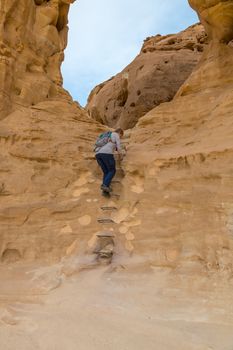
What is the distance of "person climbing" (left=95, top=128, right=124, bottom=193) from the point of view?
20.5 ft

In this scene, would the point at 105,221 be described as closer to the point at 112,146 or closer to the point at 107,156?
the point at 107,156

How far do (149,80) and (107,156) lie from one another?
10305 mm

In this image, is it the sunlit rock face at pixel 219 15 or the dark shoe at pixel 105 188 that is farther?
the sunlit rock face at pixel 219 15

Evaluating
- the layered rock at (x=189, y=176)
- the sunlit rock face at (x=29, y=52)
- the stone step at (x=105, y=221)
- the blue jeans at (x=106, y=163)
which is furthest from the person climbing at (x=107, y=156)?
the sunlit rock face at (x=29, y=52)

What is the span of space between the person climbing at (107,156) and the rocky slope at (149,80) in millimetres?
8708

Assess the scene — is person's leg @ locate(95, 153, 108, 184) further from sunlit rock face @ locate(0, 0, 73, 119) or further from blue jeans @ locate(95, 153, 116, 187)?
sunlit rock face @ locate(0, 0, 73, 119)

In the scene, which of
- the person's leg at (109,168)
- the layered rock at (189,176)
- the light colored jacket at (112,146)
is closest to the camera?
the layered rock at (189,176)

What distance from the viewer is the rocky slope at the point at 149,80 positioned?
51.2ft

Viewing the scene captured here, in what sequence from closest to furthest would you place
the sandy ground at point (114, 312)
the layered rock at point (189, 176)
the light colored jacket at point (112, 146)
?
the sandy ground at point (114, 312) → the layered rock at point (189, 176) → the light colored jacket at point (112, 146)

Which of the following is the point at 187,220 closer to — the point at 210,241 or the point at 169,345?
the point at 210,241

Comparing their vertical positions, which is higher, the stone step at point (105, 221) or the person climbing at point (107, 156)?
the person climbing at point (107, 156)

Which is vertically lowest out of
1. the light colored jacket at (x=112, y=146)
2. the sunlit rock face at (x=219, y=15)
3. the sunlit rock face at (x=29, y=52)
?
the light colored jacket at (x=112, y=146)

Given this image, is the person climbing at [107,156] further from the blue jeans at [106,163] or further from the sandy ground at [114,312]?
the sandy ground at [114,312]

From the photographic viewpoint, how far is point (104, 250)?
203 inches
